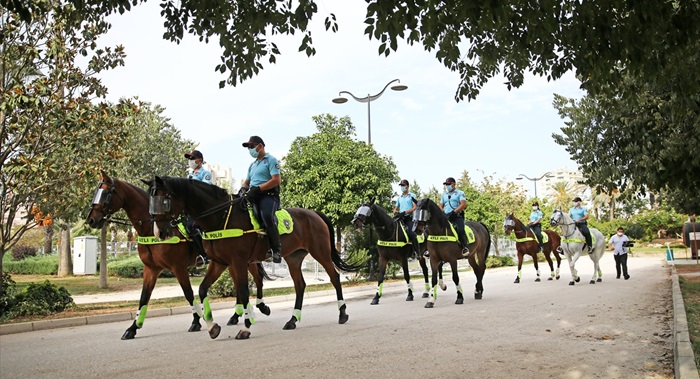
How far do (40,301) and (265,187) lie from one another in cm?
778

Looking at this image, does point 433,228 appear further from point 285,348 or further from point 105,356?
point 105,356

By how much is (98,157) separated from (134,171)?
17143mm

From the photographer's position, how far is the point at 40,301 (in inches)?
519

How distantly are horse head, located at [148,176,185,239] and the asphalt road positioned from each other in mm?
1745

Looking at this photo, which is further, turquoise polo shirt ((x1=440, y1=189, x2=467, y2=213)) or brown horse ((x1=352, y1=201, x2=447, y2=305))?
turquoise polo shirt ((x1=440, y1=189, x2=467, y2=213))

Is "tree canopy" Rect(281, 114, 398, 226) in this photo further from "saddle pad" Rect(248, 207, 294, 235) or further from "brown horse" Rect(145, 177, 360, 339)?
"brown horse" Rect(145, 177, 360, 339)

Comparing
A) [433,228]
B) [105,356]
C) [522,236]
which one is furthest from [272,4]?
[522,236]

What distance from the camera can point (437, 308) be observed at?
12.4 m

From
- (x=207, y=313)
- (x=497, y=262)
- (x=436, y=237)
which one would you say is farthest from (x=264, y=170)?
(x=497, y=262)

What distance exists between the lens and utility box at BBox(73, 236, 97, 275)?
105ft

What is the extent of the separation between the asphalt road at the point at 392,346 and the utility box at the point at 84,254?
22414 mm

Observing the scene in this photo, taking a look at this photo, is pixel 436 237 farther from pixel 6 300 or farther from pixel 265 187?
pixel 6 300

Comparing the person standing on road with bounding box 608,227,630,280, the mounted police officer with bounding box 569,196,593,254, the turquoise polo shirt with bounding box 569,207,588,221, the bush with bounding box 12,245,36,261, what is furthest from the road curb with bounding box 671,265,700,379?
the bush with bounding box 12,245,36,261

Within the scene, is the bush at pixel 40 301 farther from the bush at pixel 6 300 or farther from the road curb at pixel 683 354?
the road curb at pixel 683 354
